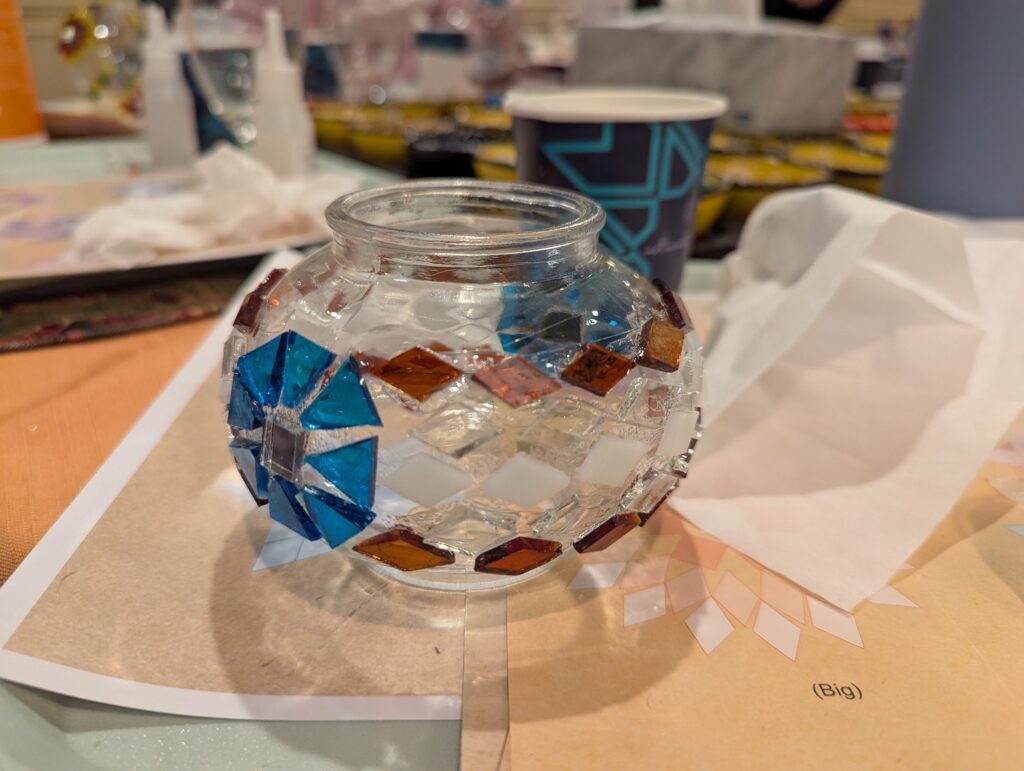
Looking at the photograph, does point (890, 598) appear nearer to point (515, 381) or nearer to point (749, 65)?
point (515, 381)

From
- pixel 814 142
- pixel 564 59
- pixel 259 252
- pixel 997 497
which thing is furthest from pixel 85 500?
pixel 564 59

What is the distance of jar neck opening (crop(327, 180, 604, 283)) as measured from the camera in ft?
0.84

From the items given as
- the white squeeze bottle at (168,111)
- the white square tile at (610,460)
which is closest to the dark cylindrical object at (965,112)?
the white square tile at (610,460)

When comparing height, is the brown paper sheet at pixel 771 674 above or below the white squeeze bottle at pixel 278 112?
below

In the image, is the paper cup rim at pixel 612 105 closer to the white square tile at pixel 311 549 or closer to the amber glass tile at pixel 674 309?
the amber glass tile at pixel 674 309

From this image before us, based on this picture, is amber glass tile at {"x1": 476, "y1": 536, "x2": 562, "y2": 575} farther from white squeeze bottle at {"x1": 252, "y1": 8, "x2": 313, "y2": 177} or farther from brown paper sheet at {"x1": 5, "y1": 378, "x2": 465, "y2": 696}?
white squeeze bottle at {"x1": 252, "y1": 8, "x2": 313, "y2": 177}

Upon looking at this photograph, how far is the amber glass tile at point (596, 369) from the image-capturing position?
0.81 feet

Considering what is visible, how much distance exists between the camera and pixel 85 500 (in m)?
0.32

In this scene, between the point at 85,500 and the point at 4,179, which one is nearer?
the point at 85,500

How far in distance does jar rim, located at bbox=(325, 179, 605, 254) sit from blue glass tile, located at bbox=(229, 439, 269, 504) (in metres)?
0.08

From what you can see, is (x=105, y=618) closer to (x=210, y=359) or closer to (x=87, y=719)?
(x=87, y=719)

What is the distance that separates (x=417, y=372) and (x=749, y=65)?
0.82 meters

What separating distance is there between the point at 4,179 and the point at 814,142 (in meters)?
0.87

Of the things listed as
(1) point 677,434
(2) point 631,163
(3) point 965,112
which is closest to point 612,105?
(2) point 631,163
